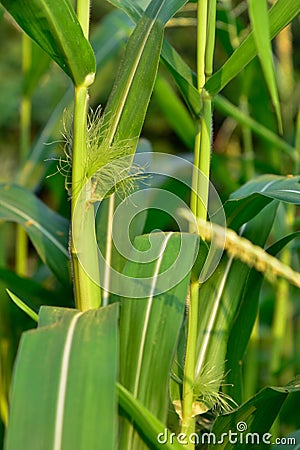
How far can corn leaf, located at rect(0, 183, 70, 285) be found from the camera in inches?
28.3

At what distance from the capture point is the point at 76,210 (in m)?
0.50

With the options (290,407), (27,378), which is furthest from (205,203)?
(290,407)

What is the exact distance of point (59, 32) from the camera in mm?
465

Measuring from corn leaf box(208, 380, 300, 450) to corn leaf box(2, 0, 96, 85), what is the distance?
0.28 m

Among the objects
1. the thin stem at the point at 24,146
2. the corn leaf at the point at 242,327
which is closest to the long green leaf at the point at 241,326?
the corn leaf at the point at 242,327

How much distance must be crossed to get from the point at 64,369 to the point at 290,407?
0.57 metres

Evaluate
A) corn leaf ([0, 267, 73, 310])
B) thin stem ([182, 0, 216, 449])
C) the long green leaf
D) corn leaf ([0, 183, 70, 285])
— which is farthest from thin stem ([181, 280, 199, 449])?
corn leaf ([0, 267, 73, 310])

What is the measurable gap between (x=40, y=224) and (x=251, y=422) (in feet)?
1.06

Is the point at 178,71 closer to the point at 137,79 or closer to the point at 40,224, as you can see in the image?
the point at 137,79

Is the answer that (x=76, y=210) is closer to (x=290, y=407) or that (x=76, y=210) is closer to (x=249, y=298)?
(x=249, y=298)

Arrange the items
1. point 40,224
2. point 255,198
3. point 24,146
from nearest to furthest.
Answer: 1. point 255,198
2. point 40,224
3. point 24,146

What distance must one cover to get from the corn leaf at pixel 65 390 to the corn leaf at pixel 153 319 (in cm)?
9

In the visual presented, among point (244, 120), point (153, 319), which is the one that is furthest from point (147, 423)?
point (244, 120)

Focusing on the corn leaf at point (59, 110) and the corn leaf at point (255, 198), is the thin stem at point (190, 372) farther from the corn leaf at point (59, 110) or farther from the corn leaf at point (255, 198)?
the corn leaf at point (59, 110)
